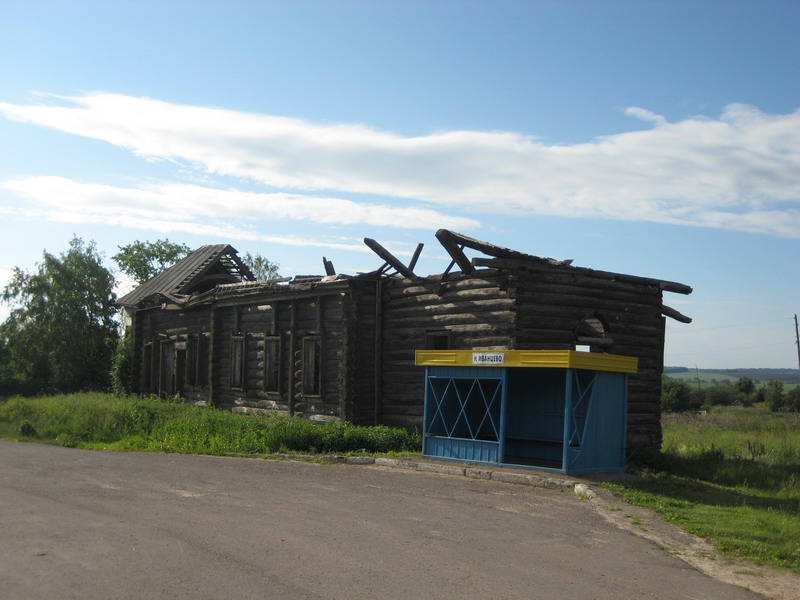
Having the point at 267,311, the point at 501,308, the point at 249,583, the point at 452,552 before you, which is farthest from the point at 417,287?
the point at 249,583

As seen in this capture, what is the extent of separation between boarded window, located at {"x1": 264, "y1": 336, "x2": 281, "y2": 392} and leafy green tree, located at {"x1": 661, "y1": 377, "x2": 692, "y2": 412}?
33399mm

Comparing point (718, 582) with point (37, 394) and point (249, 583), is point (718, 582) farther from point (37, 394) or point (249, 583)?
point (37, 394)

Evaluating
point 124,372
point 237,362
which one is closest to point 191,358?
point 237,362

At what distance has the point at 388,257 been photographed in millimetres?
19875

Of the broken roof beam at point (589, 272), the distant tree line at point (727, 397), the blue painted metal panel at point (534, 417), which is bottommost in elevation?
the distant tree line at point (727, 397)

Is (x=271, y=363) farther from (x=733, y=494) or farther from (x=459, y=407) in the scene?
(x=733, y=494)

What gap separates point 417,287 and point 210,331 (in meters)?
9.98

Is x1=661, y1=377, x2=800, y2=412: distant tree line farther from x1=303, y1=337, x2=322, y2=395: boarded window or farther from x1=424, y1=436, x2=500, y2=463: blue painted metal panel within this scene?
x1=424, y1=436, x2=500, y2=463: blue painted metal panel

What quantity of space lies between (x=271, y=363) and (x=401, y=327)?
5371 mm

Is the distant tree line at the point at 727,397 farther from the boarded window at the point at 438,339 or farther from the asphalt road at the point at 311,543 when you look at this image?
the asphalt road at the point at 311,543

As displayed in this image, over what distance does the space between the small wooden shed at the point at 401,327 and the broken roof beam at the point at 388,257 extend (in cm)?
3

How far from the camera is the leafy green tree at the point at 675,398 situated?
5076cm

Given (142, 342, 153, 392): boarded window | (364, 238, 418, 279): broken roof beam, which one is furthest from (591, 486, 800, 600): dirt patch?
(142, 342, 153, 392): boarded window

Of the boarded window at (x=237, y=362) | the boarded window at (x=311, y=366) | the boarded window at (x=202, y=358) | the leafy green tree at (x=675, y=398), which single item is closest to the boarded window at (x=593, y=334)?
the boarded window at (x=311, y=366)
